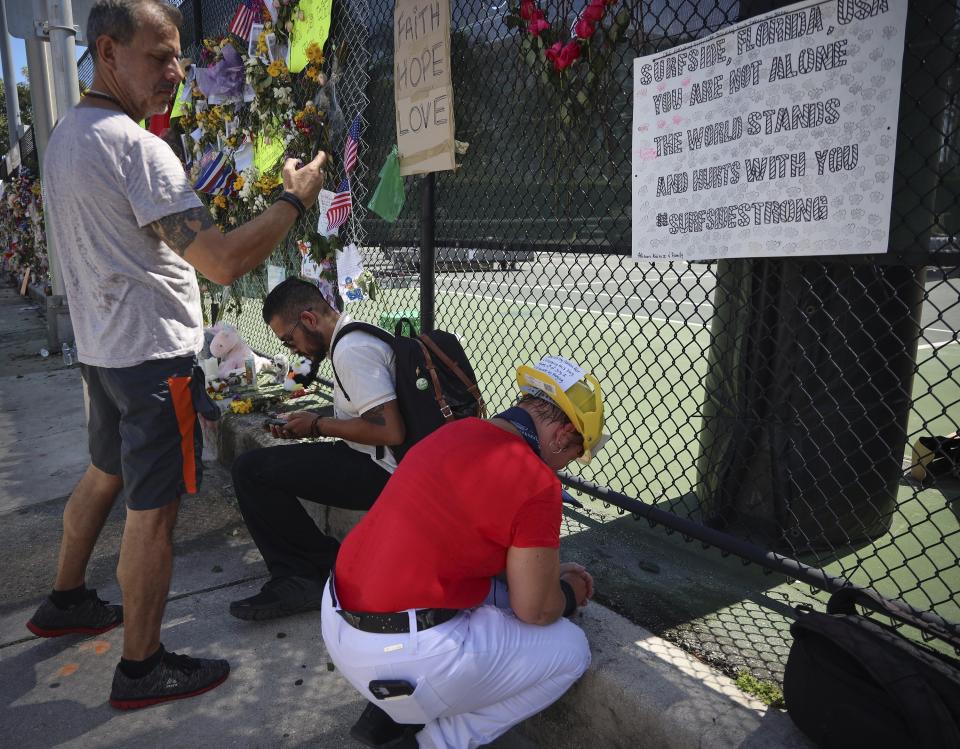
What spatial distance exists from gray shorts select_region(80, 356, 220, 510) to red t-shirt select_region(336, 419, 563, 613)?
2.66ft

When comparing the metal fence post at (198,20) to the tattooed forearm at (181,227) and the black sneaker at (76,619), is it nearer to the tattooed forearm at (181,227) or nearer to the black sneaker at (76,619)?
the tattooed forearm at (181,227)

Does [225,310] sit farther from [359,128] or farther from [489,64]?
[489,64]

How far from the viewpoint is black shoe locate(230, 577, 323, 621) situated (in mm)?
2877

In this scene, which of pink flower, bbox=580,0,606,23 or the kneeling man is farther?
pink flower, bbox=580,0,606,23

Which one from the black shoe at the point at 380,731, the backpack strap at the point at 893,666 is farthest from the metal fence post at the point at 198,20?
the backpack strap at the point at 893,666

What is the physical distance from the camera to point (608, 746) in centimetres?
209

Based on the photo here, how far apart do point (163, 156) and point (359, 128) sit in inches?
80.3

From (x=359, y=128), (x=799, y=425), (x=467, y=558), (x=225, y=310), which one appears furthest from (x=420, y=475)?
(x=225, y=310)

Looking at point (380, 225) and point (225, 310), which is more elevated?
point (380, 225)

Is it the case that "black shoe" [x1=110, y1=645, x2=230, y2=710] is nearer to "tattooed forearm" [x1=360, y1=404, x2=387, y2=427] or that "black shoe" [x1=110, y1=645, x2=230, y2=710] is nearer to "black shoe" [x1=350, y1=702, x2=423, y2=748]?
"black shoe" [x1=350, y1=702, x2=423, y2=748]

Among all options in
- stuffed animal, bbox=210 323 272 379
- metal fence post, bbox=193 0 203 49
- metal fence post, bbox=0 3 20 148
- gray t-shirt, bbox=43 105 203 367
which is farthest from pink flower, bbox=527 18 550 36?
metal fence post, bbox=0 3 20 148

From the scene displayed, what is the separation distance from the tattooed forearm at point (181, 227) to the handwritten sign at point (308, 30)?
2501 millimetres

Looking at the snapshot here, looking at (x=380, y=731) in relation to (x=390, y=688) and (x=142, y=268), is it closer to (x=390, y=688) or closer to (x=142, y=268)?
(x=390, y=688)

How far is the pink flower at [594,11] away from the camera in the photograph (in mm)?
2590
